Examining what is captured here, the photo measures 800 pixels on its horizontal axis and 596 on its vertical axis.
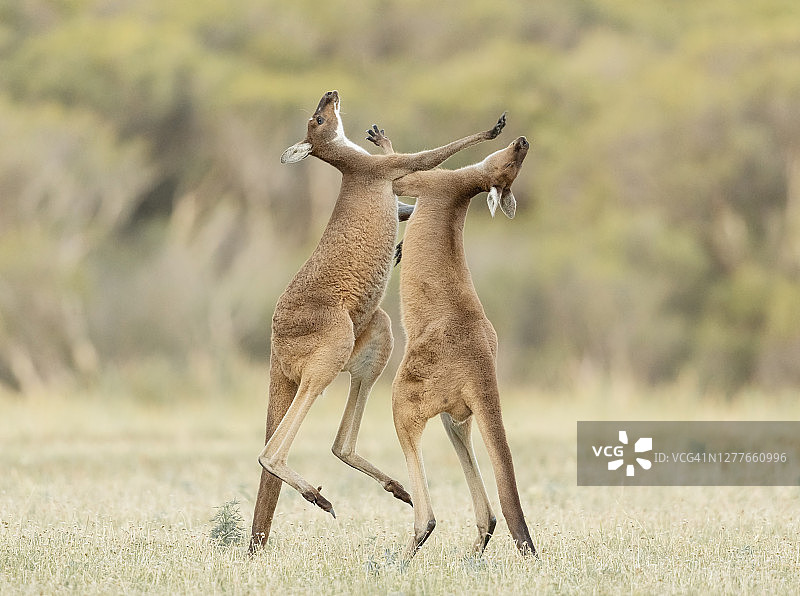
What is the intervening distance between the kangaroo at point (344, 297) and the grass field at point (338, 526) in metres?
0.70

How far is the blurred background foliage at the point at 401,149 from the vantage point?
2394 cm

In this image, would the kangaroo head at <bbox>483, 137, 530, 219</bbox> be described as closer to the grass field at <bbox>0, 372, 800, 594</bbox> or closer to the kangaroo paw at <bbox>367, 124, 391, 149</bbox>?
the kangaroo paw at <bbox>367, 124, 391, 149</bbox>

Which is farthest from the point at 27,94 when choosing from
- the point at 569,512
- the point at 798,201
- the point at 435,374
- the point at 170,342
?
the point at 435,374

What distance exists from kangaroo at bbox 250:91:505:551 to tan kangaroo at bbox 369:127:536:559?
0.52 ft

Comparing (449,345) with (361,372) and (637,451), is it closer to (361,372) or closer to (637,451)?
(361,372)

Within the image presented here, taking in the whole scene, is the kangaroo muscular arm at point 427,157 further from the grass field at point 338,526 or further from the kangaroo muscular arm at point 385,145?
the grass field at point 338,526

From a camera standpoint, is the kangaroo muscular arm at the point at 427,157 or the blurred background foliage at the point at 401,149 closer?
the kangaroo muscular arm at the point at 427,157

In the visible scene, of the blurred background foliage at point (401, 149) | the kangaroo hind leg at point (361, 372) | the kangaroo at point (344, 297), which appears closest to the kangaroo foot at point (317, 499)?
the kangaroo at point (344, 297)

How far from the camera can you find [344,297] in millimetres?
7387

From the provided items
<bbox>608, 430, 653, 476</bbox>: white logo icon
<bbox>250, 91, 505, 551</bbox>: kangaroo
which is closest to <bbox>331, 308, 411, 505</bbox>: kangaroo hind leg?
<bbox>250, 91, 505, 551</bbox>: kangaroo

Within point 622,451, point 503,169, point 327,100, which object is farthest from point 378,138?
point 622,451

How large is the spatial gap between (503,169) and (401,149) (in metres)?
18.2

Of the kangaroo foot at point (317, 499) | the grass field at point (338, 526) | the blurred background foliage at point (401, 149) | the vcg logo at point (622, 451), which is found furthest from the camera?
the blurred background foliage at point (401, 149)

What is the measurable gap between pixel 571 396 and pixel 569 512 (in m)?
13.0
